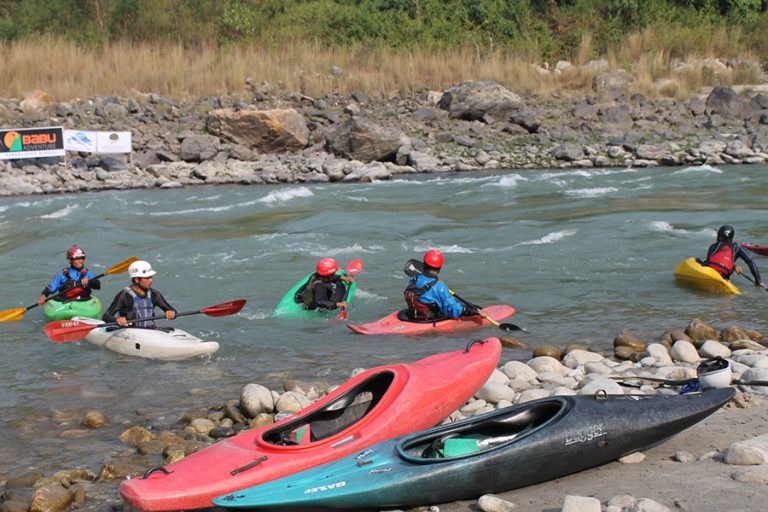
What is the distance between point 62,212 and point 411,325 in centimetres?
984

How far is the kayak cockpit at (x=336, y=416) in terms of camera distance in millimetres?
4777

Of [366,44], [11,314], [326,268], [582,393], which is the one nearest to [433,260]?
[326,268]

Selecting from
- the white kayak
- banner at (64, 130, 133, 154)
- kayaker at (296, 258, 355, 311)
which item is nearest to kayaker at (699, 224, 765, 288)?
kayaker at (296, 258, 355, 311)

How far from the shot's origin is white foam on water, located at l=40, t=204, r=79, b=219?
50.6 feet

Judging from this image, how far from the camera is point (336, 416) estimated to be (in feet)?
16.5

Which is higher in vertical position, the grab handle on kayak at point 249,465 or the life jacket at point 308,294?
the grab handle on kayak at point 249,465

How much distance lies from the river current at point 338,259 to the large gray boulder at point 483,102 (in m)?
3.88

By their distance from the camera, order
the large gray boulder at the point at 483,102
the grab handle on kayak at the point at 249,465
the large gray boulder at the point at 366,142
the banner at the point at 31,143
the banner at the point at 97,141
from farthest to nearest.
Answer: the large gray boulder at the point at 483,102, the large gray boulder at the point at 366,142, the banner at the point at 97,141, the banner at the point at 31,143, the grab handle on kayak at the point at 249,465

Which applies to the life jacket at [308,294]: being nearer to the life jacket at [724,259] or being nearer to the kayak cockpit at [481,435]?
the life jacket at [724,259]

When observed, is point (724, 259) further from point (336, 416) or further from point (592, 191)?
point (592, 191)

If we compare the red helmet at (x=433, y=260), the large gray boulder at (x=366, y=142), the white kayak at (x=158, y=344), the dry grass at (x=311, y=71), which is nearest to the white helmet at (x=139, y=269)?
the white kayak at (x=158, y=344)

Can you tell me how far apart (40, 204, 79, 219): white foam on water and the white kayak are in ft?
27.4

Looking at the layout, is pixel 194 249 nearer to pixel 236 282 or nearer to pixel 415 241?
pixel 236 282

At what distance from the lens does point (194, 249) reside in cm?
1293
